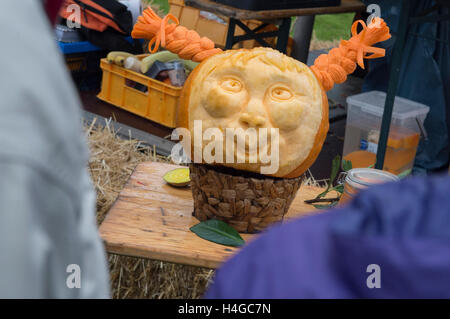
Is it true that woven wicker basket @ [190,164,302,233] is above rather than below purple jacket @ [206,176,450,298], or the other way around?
below

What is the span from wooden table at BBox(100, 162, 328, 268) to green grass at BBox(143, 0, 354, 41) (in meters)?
5.02

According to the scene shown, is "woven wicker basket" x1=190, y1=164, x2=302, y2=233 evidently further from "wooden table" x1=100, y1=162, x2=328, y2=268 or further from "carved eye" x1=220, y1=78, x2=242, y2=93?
"carved eye" x1=220, y1=78, x2=242, y2=93

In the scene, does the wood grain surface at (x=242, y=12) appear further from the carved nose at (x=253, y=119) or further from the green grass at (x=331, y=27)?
the green grass at (x=331, y=27)

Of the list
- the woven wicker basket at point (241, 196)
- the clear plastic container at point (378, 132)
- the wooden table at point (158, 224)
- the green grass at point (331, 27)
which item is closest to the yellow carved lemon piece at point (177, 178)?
the wooden table at point (158, 224)

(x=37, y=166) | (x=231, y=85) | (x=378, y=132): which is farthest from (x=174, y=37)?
(x=378, y=132)

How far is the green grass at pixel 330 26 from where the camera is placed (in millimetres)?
6660

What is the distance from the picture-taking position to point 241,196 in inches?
52.3

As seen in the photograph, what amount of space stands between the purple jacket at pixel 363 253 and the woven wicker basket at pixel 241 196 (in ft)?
2.91

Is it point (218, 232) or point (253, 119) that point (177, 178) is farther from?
point (253, 119)

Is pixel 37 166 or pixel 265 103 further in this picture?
pixel 265 103

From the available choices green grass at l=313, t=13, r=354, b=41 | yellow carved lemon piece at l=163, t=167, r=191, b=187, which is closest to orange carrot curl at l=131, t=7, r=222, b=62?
yellow carved lemon piece at l=163, t=167, r=191, b=187

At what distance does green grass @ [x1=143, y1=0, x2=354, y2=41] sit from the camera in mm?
6660

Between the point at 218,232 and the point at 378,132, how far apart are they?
2.06m

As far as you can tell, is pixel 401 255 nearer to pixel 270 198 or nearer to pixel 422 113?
pixel 270 198
